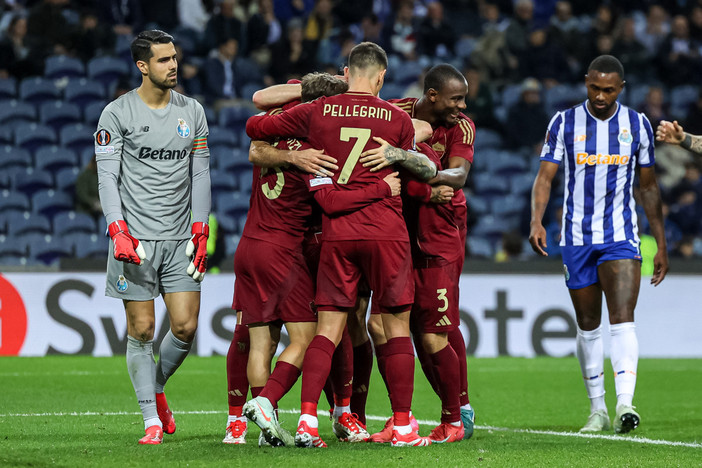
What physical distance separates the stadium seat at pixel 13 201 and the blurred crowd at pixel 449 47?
2.18 m

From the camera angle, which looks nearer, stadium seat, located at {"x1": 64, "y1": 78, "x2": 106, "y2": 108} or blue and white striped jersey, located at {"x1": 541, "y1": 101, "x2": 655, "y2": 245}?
blue and white striped jersey, located at {"x1": 541, "y1": 101, "x2": 655, "y2": 245}

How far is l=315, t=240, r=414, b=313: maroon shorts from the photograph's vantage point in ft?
17.6

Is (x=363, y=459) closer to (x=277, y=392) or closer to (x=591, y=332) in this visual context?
(x=277, y=392)

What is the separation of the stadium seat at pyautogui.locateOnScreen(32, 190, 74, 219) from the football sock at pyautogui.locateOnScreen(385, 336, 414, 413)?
10034 millimetres

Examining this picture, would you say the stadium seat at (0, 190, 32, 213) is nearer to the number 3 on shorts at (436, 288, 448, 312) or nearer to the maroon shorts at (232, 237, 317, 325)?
the maroon shorts at (232, 237, 317, 325)

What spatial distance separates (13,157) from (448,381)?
1065 centimetres

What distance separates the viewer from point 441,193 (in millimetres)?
5816

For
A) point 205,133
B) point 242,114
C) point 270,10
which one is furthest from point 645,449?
point 270,10

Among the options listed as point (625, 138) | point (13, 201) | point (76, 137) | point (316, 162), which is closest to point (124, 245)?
point (316, 162)

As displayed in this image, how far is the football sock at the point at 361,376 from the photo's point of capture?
20.3 ft

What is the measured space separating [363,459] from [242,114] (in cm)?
1155

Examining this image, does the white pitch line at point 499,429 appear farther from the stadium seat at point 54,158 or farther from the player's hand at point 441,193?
the stadium seat at point 54,158

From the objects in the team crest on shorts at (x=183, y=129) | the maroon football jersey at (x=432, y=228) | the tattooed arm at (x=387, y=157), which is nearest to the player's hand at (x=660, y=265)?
the maroon football jersey at (x=432, y=228)

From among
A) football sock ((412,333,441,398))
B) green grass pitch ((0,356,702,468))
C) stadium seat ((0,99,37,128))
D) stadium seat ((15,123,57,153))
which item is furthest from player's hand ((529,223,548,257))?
stadium seat ((0,99,37,128))
